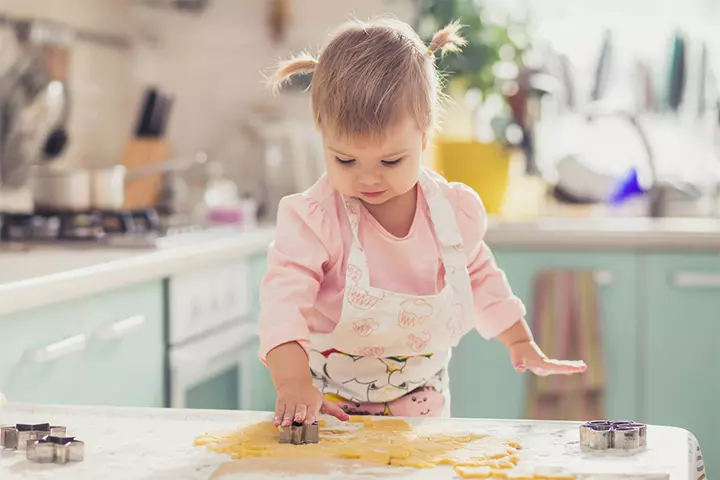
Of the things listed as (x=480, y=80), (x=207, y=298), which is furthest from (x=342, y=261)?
(x=480, y=80)

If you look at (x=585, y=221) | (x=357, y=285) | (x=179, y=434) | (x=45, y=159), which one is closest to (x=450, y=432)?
(x=179, y=434)

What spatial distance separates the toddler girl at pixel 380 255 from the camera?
4.05 ft

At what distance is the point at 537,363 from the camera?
1265 millimetres

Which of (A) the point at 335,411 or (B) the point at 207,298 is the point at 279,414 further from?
(B) the point at 207,298

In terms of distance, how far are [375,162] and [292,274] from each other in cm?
16

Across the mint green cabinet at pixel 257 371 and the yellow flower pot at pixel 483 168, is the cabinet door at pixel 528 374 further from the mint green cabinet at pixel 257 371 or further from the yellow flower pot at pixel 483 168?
the mint green cabinet at pixel 257 371

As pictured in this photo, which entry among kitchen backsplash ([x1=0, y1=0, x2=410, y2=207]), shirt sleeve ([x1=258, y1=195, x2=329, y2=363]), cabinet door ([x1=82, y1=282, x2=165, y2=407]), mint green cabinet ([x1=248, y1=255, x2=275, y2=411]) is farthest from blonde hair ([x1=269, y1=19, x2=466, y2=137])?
kitchen backsplash ([x1=0, y1=0, x2=410, y2=207])

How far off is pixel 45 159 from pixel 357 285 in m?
1.64

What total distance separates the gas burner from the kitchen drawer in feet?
0.60

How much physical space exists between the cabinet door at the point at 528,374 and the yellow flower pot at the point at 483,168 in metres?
0.39

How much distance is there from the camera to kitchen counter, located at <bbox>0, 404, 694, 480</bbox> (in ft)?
2.67

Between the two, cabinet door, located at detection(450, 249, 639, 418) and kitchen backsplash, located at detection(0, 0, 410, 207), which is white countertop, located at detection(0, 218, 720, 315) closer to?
cabinet door, located at detection(450, 249, 639, 418)

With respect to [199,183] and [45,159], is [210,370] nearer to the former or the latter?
[45,159]

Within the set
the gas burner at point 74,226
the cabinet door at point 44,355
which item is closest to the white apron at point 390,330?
the cabinet door at point 44,355
